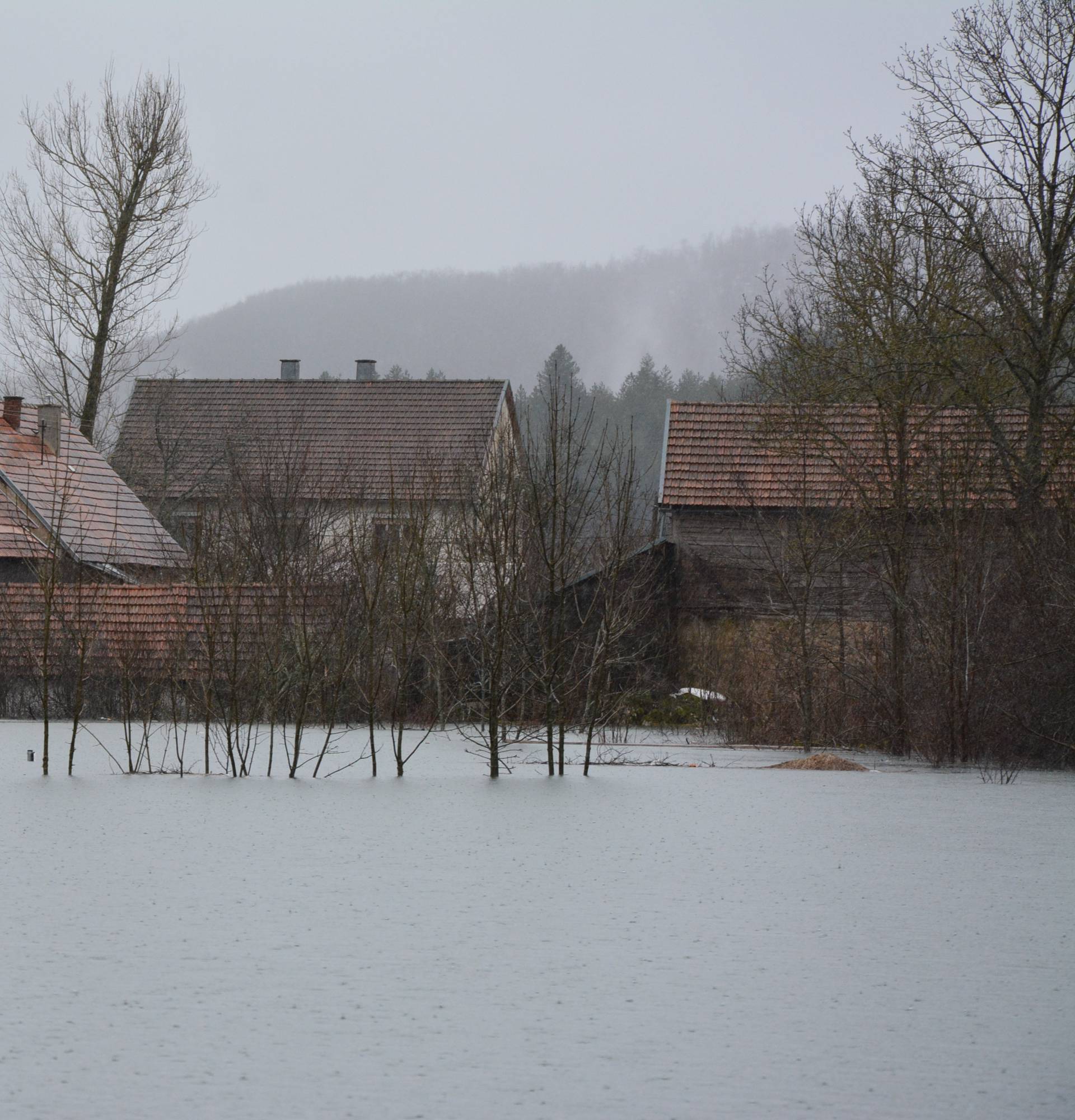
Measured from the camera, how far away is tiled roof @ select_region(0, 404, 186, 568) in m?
27.2

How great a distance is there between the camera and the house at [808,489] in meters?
20.5

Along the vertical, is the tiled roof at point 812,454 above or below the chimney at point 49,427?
below

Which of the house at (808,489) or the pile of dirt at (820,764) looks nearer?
the pile of dirt at (820,764)

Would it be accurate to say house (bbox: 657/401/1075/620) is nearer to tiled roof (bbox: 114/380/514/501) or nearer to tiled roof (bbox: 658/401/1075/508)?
tiled roof (bbox: 658/401/1075/508)

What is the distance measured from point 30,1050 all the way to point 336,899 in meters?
2.86

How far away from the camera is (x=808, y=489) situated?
25.1 metres

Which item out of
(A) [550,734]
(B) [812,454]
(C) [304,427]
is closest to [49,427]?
(C) [304,427]

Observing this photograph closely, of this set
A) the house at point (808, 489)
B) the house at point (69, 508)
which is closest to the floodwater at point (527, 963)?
the house at point (808, 489)

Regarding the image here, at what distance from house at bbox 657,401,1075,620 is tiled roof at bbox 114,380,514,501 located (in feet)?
29.8

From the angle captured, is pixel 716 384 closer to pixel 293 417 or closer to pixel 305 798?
pixel 293 417

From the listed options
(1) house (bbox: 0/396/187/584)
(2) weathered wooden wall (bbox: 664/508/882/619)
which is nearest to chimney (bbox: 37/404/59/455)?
(1) house (bbox: 0/396/187/584)

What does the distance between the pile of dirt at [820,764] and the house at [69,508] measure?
1158 cm

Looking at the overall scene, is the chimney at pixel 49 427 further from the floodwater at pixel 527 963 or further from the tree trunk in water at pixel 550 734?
the floodwater at pixel 527 963

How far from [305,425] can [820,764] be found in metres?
25.5
